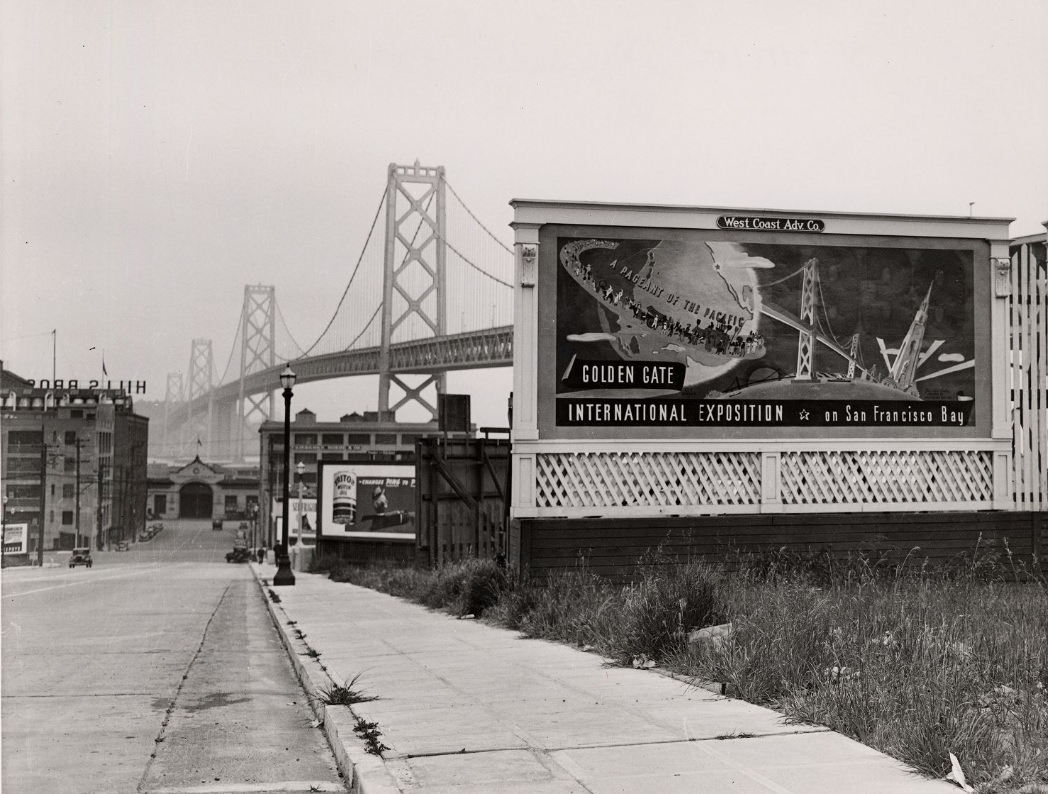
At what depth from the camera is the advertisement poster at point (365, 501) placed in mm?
49250

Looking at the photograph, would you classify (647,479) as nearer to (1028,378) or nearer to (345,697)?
(1028,378)

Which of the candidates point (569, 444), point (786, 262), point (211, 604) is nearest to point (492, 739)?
point (569, 444)

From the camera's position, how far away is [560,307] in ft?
43.7

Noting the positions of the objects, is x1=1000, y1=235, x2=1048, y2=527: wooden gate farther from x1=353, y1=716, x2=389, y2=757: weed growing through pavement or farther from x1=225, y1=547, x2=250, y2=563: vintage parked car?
x1=225, y1=547, x2=250, y2=563: vintage parked car

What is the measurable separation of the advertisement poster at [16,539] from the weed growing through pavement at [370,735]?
66111 mm

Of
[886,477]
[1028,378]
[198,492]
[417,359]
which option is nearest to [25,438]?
[417,359]

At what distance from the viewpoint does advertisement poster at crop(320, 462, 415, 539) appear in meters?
49.2

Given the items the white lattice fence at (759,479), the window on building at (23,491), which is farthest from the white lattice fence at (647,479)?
the window on building at (23,491)

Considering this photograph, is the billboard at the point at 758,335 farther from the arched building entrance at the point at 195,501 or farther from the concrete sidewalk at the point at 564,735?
the arched building entrance at the point at 195,501

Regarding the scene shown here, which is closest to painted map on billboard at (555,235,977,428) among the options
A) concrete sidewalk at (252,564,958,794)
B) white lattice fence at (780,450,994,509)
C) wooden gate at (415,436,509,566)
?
white lattice fence at (780,450,994,509)

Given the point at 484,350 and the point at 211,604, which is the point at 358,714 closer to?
the point at 211,604

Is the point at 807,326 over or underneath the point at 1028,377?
over

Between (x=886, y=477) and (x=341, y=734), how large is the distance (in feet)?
31.1

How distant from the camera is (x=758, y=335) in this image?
1382 cm
